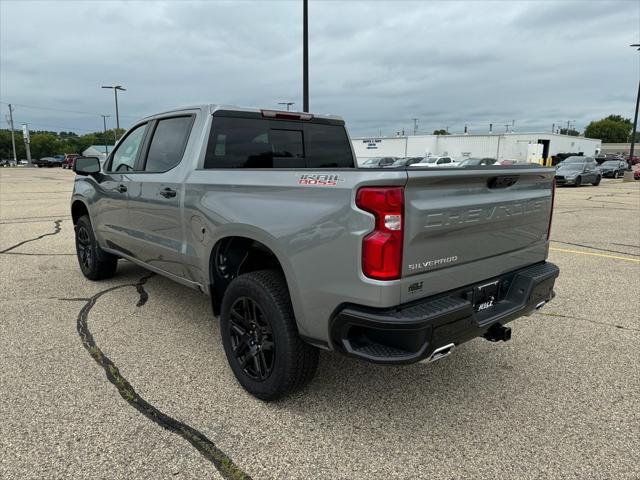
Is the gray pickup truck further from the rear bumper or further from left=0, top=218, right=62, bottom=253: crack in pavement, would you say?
left=0, top=218, right=62, bottom=253: crack in pavement

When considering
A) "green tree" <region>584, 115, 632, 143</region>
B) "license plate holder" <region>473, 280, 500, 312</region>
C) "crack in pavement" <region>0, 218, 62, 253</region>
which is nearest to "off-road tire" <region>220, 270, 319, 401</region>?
"license plate holder" <region>473, 280, 500, 312</region>

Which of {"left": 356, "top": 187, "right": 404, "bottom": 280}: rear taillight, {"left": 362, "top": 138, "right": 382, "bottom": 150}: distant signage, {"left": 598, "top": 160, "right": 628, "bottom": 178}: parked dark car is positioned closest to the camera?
{"left": 356, "top": 187, "right": 404, "bottom": 280}: rear taillight

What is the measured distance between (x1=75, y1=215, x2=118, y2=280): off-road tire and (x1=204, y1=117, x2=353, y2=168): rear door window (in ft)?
8.19

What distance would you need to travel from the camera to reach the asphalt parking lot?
7.97ft

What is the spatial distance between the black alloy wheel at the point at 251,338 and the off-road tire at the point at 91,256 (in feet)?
9.67

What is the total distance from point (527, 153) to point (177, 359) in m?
52.6

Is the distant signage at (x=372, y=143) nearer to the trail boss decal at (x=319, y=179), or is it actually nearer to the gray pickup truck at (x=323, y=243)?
the gray pickup truck at (x=323, y=243)

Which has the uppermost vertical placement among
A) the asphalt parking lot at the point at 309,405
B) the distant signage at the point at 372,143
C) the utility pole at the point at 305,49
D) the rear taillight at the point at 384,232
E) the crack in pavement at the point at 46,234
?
the utility pole at the point at 305,49

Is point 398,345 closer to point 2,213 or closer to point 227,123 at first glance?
point 227,123

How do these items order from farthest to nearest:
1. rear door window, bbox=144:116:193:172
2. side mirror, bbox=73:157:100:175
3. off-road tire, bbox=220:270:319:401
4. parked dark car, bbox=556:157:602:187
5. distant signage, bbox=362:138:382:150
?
distant signage, bbox=362:138:382:150
parked dark car, bbox=556:157:602:187
side mirror, bbox=73:157:100:175
rear door window, bbox=144:116:193:172
off-road tire, bbox=220:270:319:401

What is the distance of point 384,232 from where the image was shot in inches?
89.0

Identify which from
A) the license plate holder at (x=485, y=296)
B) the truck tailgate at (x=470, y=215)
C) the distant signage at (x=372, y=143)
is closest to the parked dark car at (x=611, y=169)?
the distant signage at (x=372, y=143)

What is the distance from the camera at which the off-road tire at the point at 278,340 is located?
271 cm

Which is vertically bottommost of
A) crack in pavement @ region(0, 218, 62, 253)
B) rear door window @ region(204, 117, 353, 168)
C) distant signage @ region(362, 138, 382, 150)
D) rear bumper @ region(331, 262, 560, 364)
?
crack in pavement @ region(0, 218, 62, 253)
